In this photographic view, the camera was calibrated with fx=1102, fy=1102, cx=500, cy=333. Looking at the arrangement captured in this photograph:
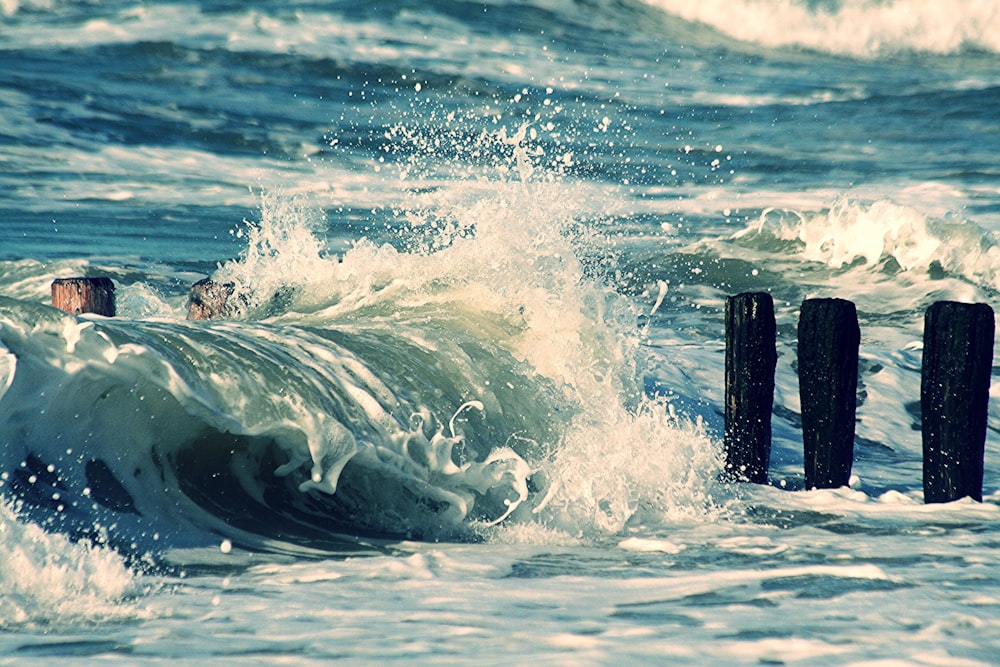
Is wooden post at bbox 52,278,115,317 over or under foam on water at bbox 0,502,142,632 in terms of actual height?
over

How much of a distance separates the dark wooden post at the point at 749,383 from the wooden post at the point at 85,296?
4.14 metres

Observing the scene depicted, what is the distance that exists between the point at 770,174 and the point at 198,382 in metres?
16.7

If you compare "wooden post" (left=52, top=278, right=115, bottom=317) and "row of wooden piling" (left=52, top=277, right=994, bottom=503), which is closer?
"row of wooden piling" (left=52, top=277, right=994, bottom=503)

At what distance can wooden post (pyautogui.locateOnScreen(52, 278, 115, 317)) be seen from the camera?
748 centimetres

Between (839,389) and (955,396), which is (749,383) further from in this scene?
(955,396)

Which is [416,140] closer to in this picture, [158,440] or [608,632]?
[158,440]

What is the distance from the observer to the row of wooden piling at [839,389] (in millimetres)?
5910

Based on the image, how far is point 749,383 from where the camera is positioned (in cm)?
645

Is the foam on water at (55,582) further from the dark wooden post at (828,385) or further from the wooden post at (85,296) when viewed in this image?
the dark wooden post at (828,385)

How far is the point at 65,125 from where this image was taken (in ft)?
60.2

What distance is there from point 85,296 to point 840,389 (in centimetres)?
494

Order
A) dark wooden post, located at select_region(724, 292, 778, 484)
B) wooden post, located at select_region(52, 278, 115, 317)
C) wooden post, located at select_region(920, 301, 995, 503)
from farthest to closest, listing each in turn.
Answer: wooden post, located at select_region(52, 278, 115, 317) < dark wooden post, located at select_region(724, 292, 778, 484) < wooden post, located at select_region(920, 301, 995, 503)

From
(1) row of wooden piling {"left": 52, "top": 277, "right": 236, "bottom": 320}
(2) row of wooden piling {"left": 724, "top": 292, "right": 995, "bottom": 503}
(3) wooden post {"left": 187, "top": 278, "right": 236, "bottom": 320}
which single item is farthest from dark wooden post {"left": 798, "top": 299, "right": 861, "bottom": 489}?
(3) wooden post {"left": 187, "top": 278, "right": 236, "bottom": 320}

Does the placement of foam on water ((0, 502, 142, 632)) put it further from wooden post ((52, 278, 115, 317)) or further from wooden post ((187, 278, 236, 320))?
wooden post ((187, 278, 236, 320))
